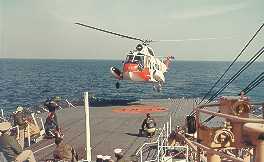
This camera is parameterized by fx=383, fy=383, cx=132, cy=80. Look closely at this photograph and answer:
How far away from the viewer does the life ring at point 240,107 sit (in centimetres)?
763

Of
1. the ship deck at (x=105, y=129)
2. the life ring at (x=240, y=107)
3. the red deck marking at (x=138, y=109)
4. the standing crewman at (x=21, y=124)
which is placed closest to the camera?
the life ring at (x=240, y=107)

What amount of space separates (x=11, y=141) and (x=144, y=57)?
27.0 meters

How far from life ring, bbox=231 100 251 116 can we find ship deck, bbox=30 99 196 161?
8180mm

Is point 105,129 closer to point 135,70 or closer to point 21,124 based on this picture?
point 21,124

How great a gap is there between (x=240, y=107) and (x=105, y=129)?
15396mm

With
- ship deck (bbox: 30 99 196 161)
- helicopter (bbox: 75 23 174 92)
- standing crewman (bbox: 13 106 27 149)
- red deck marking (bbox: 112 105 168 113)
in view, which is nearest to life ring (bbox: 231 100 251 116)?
ship deck (bbox: 30 99 196 161)

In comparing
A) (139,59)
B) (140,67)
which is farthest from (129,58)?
(140,67)

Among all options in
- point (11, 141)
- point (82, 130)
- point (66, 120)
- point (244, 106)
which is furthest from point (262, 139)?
point (66, 120)

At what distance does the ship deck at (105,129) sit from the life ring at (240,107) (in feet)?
26.8

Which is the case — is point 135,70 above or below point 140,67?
below

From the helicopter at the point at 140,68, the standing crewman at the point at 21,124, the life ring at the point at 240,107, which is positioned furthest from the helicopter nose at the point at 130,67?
the life ring at the point at 240,107

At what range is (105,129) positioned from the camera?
22.4m

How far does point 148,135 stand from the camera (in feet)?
64.5

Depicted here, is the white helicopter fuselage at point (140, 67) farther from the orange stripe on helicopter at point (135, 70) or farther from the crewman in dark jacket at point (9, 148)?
the crewman in dark jacket at point (9, 148)
